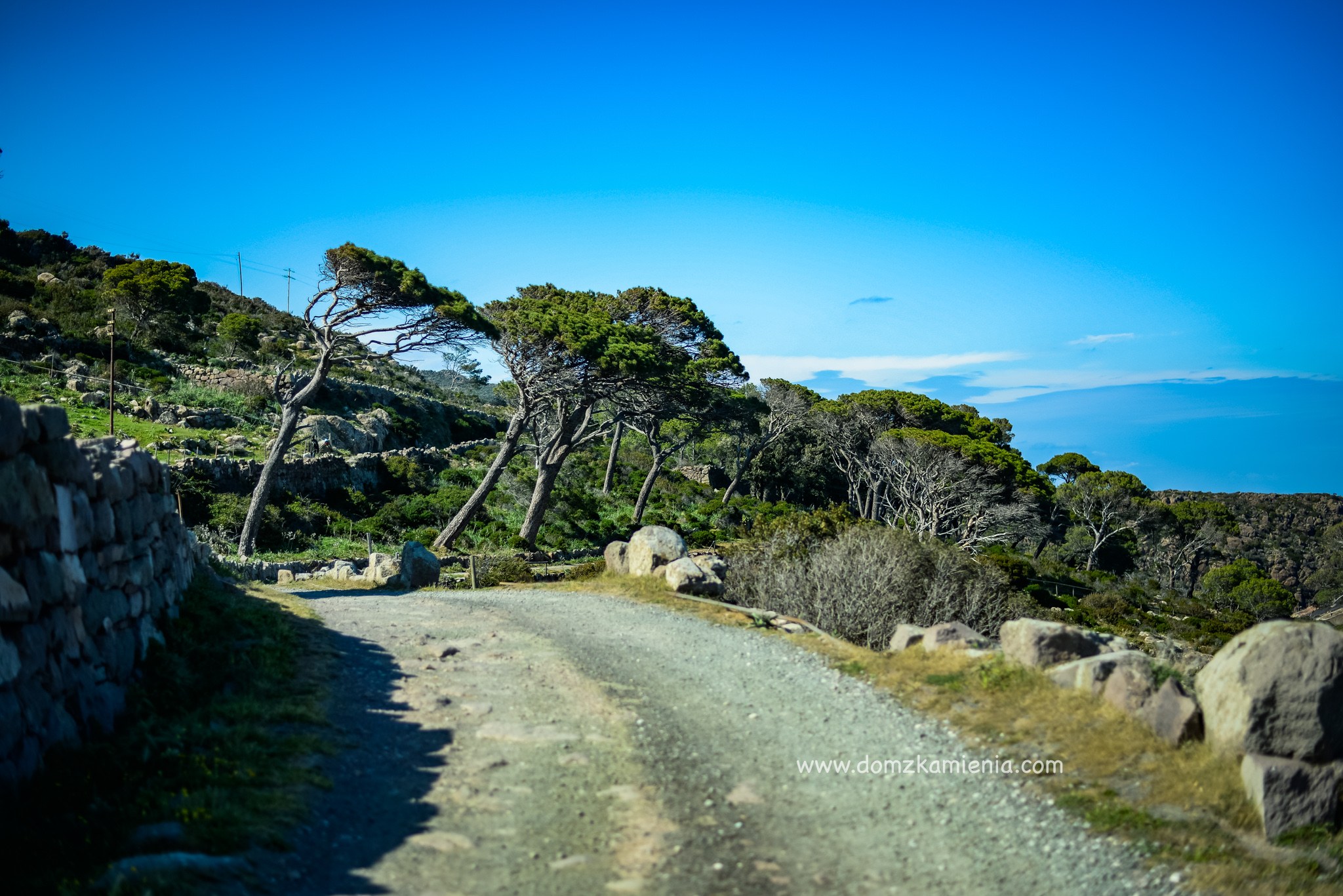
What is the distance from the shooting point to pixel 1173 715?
6871 millimetres

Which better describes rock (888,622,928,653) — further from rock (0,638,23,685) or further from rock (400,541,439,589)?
rock (400,541,439,589)

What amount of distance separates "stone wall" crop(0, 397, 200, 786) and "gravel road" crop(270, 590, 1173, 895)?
1925 millimetres

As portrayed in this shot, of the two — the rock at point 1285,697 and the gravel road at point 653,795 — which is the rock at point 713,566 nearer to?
the gravel road at point 653,795

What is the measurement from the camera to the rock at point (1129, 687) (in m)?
7.37

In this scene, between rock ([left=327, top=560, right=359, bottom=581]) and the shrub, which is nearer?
the shrub

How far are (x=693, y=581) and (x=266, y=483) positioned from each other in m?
12.3

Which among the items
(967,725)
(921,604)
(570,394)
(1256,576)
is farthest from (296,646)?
(1256,576)

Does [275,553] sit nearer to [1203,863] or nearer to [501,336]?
[501,336]

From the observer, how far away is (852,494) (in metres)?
48.7

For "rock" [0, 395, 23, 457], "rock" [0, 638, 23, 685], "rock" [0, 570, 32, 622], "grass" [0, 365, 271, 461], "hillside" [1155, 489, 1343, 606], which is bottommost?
"hillside" [1155, 489, 1343, 606]

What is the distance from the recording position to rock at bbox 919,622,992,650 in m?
9.94

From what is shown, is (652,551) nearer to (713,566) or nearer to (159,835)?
(713,566)

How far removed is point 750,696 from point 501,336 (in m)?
18.4

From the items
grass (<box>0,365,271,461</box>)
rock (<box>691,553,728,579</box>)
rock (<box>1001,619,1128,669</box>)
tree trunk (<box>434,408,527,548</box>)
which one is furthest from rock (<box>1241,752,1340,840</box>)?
grass (<box>0,365,271,461</box>)
